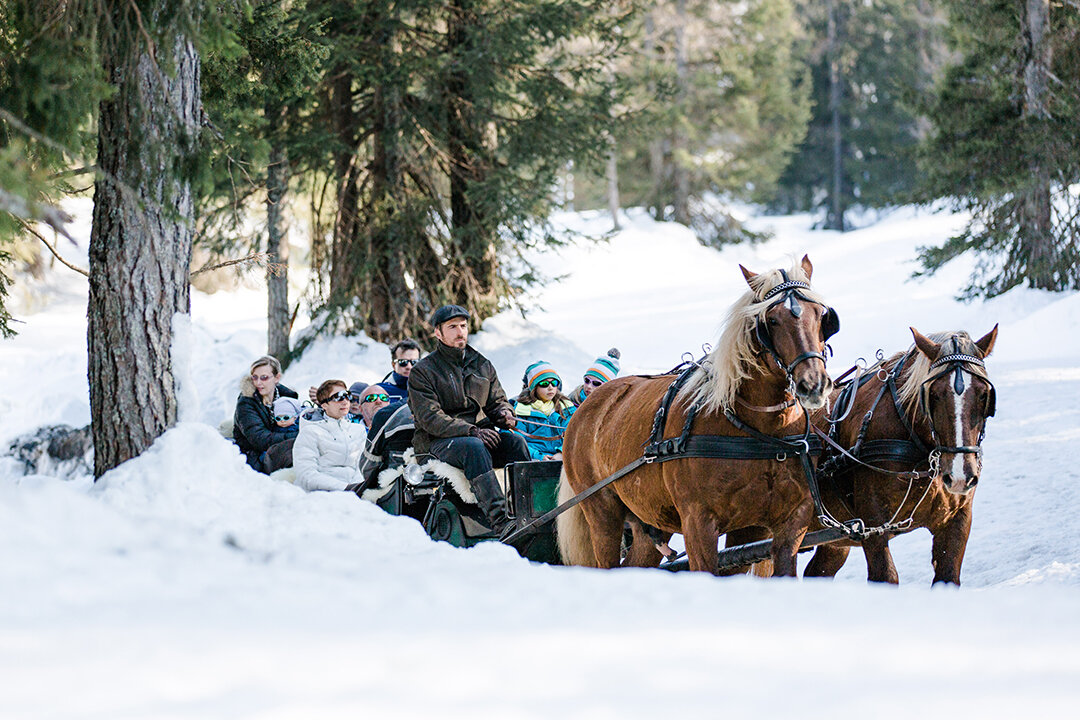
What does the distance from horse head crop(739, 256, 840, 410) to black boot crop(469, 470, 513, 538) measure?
223cm

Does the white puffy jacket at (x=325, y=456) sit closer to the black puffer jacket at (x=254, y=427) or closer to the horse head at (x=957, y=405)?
the black puffer jacket at (x=254, y=427)

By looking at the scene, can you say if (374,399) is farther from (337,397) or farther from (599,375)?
(599,375)

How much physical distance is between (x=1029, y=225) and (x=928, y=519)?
505 inches

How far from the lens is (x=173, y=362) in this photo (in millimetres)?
4754

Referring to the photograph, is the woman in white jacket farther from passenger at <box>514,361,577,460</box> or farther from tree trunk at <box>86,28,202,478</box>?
tree trunk at <box>86,28,202,478</box>

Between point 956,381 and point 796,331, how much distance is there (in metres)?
0.94

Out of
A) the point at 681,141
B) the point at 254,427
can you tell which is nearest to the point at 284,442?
the point at 254,427

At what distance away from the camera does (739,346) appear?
4.79 m

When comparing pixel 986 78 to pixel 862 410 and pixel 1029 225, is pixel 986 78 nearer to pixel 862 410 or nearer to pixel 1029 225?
pixel 1029 225

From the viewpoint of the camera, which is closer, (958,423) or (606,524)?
(958,423)

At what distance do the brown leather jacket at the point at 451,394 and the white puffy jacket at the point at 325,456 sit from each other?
0.93 metres

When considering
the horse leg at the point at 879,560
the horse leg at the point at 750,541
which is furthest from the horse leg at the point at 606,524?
the horse leg at the point at 879,560

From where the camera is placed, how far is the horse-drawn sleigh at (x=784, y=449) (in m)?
4.76

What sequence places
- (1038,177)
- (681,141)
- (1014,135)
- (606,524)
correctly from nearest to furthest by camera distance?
(606,524) → (1038,177) → (1014,135) → (681,141)
